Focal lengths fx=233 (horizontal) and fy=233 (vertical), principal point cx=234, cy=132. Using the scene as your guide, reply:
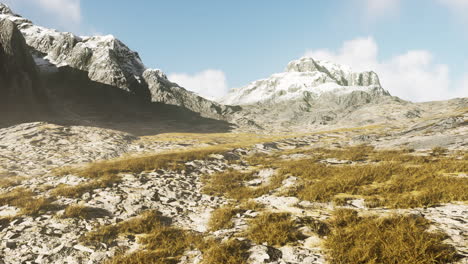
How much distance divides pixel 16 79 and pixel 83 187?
64.6 m

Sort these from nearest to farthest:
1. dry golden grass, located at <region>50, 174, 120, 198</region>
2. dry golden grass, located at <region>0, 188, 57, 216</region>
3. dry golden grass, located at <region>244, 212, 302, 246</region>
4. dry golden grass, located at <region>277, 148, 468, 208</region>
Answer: dry golden grass, located at <region>244, 212, 302, 246</region>, dry golden grass, located at <region>277, 148, 468, 208</region>, dry golden grass, located at <region>0, 188, 57, 216</region>, dry golden grass, located at <region>50, 174, 120, 198</region>

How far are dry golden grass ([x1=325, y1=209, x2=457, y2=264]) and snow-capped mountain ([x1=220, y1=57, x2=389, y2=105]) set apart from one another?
141708 mm

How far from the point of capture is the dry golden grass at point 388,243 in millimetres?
4609

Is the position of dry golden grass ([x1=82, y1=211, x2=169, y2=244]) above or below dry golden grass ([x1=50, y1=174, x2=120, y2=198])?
below

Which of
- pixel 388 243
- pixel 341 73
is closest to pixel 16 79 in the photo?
pixel 388 243

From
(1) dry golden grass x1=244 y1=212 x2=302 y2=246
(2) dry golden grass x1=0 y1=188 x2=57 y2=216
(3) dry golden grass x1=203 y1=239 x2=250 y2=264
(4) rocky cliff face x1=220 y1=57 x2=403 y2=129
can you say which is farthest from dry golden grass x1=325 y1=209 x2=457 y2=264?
(4) rocky cliff face x1=220 y1=57 x2=403 y2=129

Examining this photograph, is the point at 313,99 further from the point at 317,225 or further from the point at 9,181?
the point at 317,225

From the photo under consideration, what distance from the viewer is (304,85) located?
15862 centimetres

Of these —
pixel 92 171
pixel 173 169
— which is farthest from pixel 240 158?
pixel 92 171

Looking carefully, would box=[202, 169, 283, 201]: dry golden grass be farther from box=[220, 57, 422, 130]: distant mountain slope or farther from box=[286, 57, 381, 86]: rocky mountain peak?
box=[286, 57, 381, 86]: rocky mountain peak

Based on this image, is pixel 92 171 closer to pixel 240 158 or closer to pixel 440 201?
pixel 240 158

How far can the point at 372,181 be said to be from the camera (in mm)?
10742

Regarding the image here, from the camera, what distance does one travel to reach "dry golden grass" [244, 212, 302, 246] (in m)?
6.10

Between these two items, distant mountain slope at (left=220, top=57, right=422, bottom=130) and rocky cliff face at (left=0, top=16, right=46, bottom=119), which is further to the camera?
distant mountain slope at (left=220, top=57, right=422, bottom=130)
